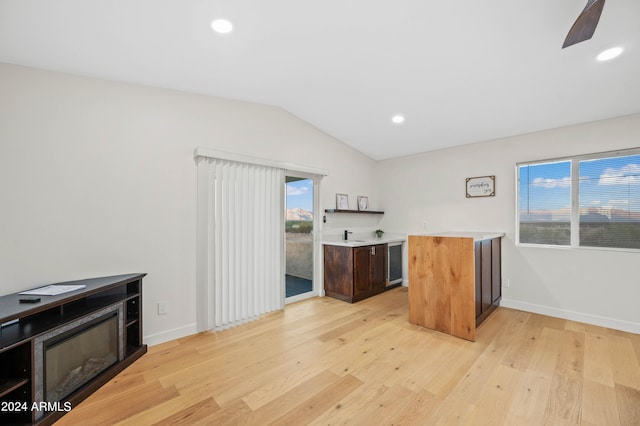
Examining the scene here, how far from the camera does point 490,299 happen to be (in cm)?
340

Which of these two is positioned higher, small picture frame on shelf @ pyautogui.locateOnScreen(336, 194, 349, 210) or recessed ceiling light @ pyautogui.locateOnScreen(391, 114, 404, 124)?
recessed ceiling light @ pyautogui.locateOnScreen(391, 114, 404, 124)

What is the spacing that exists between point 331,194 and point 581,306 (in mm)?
3503

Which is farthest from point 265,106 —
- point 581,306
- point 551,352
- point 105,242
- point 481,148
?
point 581,306

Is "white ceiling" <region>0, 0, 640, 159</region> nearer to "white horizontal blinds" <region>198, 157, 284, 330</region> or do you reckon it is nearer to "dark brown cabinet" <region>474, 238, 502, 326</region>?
"white horizontal blinds" <region>198, 157, 284, 330</region>

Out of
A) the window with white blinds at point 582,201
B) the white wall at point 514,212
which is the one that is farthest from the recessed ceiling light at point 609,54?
the window with white blinds at point 582,201

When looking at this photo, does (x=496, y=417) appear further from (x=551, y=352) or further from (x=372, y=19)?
(x=372, y=19)

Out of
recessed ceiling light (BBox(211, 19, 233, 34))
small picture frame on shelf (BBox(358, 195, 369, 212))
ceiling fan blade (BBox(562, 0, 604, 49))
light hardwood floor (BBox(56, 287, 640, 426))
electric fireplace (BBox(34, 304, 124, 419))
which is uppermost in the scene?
recessed ceiling light (BBox(211, 19, 233, 34))

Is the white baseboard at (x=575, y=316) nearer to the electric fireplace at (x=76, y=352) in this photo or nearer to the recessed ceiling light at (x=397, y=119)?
the recessed ceiling light at (x=397, y=119)

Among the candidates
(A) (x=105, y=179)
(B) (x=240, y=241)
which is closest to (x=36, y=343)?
(A) (x=105, y=179)

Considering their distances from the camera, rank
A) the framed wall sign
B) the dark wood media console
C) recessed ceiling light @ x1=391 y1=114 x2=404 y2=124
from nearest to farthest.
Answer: the dark wood media console
recessed ceiling light @ x1=391 y1=114 x2=404 y2=124
the framed wall sign

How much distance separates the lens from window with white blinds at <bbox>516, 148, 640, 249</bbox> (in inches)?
120

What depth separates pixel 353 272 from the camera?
395cm

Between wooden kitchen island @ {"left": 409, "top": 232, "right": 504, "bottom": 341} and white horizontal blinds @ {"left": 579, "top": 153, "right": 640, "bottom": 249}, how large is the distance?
46.8 inches

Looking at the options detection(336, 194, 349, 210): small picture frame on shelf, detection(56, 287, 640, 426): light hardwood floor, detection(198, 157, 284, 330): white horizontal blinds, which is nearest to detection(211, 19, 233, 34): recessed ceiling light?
detection(198, 157, 284, 330): white horizontal blinds
